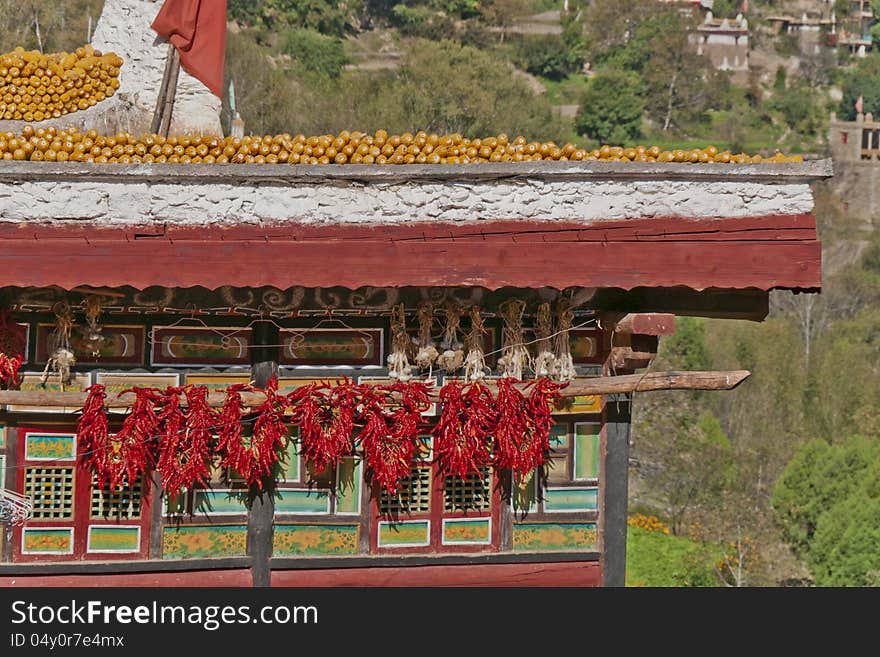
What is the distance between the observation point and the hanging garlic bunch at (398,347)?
10.8 metres

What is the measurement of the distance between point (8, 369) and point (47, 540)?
1.39 metres

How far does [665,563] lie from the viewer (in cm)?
3631

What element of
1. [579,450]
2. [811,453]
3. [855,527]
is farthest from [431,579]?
[811,453]

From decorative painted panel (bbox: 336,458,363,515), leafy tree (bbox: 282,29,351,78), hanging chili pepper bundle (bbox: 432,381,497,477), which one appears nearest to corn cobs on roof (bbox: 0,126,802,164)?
hanging chili pepper bundle (bbox: 432,381,497,477)

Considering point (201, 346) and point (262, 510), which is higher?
point (201, 346)

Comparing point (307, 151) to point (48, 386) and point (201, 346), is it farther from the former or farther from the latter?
point (48, 386)

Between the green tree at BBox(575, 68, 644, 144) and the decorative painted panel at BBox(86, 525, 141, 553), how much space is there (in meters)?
89.2

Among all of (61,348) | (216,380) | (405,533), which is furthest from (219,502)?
(61,348)

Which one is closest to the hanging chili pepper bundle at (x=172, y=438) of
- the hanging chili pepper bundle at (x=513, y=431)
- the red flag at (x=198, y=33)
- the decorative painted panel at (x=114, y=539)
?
the decorative painted panel at (x=114, y=539)

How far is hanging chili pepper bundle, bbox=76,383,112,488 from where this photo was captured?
10.3 m

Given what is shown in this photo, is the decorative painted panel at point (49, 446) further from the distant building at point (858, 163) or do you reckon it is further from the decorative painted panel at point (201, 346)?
the distant building at point (858, 163)

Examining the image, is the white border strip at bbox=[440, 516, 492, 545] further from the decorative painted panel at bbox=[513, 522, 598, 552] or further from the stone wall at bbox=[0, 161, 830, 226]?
the stone wall at bbox=[0, 161, 830, 226]

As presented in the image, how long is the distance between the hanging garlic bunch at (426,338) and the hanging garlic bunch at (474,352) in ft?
0.85

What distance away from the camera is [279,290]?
10.5m
